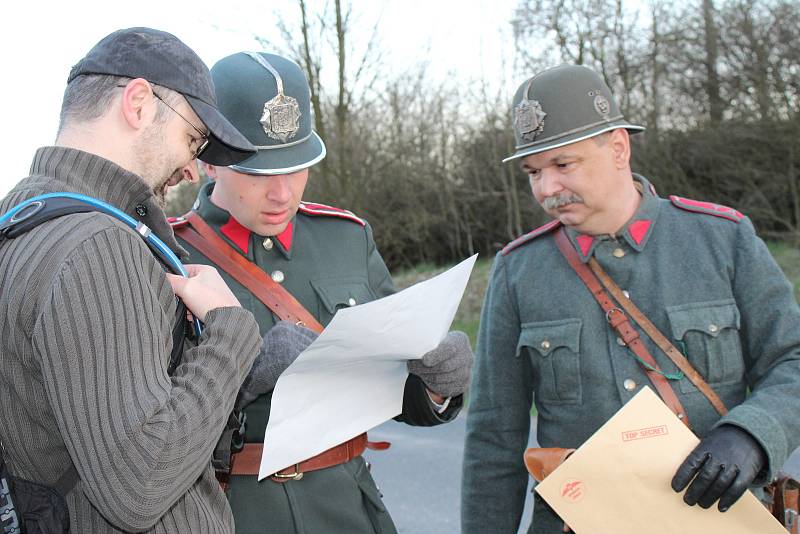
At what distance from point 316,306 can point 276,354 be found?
0.43 meters

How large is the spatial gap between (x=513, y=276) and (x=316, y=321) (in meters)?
0.68

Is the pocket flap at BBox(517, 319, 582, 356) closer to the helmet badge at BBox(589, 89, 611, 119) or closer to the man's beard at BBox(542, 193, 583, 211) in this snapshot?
the man's beard at BBox(542, 193, 583, 211)

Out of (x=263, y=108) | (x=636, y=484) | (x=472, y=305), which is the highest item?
(x=263, y=108)

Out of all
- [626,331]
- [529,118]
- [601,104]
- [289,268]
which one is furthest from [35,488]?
[601,104]

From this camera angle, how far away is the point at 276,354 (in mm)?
1952

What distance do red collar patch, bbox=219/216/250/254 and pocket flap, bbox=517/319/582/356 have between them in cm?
89

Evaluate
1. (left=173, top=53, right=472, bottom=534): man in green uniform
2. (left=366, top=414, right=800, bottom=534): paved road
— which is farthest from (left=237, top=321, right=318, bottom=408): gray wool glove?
(left=366, top=414, right=800, bottom=534): paved road

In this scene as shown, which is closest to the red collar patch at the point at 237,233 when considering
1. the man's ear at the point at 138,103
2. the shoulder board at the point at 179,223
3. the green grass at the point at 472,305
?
the shoulder board at the point at 179,223

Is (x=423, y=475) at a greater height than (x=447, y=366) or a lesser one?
lesser

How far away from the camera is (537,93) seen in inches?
96.8

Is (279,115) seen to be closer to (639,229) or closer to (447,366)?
(447,366)

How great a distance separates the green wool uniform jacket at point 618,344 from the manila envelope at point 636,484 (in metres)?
A: 0.17

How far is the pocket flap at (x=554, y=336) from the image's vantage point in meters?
2.37

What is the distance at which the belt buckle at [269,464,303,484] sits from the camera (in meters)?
2.12
